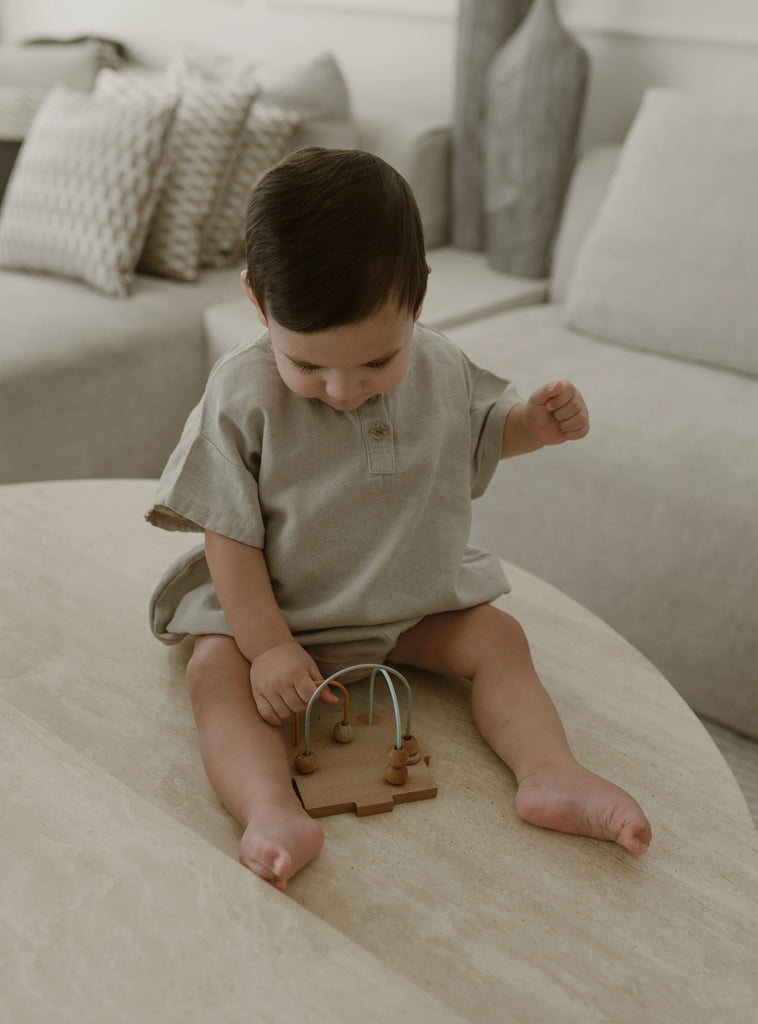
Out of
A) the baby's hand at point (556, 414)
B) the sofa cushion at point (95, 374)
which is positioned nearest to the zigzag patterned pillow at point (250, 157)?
the sofa cushion at point (95, 374)

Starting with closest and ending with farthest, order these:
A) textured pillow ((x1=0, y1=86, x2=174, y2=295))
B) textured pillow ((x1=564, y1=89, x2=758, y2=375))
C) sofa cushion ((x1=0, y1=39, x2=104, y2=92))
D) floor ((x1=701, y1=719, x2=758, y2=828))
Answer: floor ((x1=701, y1=719, x2=758, y2=828)), textured pillow ((x1=564, y1=89, x2=758, y2=375)), textured pillow ((x1=0, y1=86, x2=174, y2=295)), sofa cushion ((x1=0, y1=39, x2=104, y2=92))

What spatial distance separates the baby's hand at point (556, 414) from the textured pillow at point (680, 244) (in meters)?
0.89

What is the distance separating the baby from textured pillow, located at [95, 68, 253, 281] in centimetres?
132

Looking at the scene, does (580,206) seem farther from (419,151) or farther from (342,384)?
(342,384)

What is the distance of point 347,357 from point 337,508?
165 millimetres

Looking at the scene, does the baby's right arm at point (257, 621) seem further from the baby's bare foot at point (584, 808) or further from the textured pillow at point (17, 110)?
the textured pillow at point (17, 110)

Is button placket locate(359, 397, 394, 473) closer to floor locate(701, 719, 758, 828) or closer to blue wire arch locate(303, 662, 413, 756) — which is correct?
blue wire arch locate(303, 662, 413, 756)

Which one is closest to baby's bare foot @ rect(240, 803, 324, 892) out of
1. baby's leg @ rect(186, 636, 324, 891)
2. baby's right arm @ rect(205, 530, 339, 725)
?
baby's leg @ rect(186, 636, 324, 891)

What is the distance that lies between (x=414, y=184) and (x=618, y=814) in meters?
1.90

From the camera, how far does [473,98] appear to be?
2.31 m

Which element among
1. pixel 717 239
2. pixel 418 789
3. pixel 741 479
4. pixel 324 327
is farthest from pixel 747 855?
pixel 717 239

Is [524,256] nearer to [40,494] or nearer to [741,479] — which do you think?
[741,479]

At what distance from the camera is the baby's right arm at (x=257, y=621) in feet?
2.90

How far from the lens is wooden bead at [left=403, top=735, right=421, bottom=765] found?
885mm
